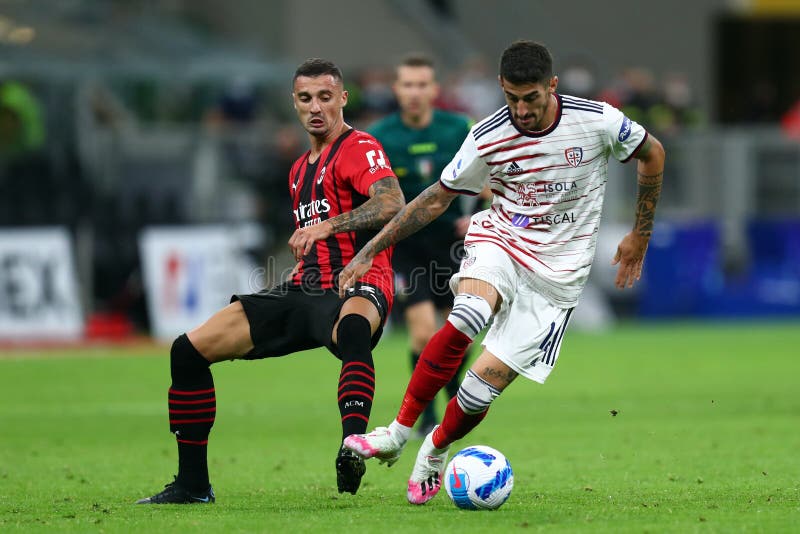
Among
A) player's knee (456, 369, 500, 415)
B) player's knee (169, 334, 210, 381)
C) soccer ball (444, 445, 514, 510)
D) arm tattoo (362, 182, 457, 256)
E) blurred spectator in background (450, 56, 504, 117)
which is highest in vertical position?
blurred spectator in background (450, 56, 504, 117)

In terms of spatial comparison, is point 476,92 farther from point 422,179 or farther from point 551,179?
point 551,179

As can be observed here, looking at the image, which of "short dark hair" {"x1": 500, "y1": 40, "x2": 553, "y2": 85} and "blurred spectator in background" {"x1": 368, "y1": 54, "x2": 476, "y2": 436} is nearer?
"short dark hair" {"x1": 500, "y1": 40, "x2": 553, "y2": 85}

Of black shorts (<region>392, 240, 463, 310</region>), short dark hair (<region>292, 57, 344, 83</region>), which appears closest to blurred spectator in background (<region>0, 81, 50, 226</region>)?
black shorts (<region>392, 240, 463, 310</region>)

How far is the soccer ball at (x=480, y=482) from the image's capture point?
683cm

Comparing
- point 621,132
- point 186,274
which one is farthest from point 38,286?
point 621,132

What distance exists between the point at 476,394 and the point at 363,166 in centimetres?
135

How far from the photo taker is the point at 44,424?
11234 mm

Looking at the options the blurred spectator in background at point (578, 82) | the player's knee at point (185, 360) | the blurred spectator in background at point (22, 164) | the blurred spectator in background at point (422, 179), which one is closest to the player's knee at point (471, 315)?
the player's knee at point (185, 360)

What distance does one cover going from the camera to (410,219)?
23.3ft

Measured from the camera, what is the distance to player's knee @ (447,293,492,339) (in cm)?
690

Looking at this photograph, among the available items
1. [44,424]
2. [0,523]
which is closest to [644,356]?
[44,424]

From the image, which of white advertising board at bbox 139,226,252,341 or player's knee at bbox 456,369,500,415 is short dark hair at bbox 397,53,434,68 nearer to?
player's knee at bbox 456,369,500,415

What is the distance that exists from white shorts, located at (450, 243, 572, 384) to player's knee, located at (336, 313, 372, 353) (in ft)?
1.76

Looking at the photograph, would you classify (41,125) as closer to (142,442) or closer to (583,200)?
(142,442)
